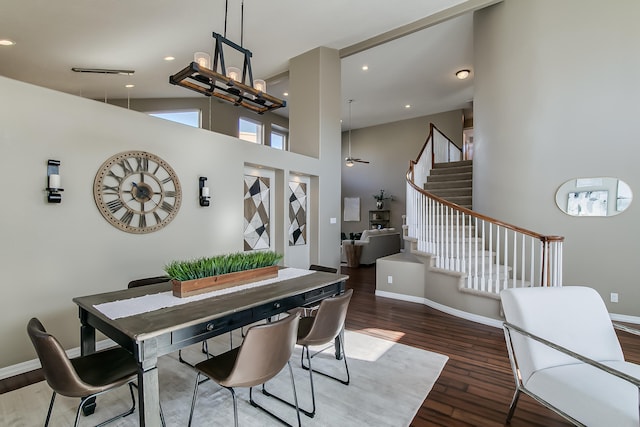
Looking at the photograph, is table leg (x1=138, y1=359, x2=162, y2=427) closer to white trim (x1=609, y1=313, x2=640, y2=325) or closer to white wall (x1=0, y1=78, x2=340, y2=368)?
white wall (x1=0, y1=78, x2=340, y2=368)

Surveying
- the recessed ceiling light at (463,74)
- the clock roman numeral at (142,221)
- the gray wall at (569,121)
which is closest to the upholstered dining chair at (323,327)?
the clock roman numeral at (142,221)

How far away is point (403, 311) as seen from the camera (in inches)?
173

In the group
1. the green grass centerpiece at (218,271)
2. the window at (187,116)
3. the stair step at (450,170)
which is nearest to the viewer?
the green grass centerpiece at (218,271)

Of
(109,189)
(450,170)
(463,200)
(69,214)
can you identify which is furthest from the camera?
(450,170)

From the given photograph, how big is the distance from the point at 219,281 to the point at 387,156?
941cm

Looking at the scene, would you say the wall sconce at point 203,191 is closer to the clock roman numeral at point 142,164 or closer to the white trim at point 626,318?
the clock roman numeral at point 142,164

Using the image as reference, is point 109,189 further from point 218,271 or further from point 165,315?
point 165,315

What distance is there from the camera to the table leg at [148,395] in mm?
1503

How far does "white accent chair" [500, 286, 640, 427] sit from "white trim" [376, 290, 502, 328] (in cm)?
182

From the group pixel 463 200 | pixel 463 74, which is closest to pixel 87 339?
pixel 463 200

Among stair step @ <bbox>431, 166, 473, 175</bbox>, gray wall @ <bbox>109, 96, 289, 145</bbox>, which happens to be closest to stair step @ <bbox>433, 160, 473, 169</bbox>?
stair step @ <bbox>431, 166, 473, 175</bbox>

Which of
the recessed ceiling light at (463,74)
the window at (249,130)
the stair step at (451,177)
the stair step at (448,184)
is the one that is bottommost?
the stair step at (448,184)

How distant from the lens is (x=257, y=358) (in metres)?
1.67

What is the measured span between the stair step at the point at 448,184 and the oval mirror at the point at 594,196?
255 cm
